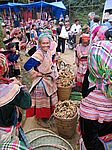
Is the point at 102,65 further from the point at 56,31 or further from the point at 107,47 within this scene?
the point at 56,31

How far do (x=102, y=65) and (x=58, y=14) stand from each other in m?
15.3

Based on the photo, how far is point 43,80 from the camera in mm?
3824

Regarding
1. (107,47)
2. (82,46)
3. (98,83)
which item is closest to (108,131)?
(98,83)

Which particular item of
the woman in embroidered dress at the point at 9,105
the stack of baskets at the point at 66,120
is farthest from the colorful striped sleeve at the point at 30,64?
the woman in embroidered dress at the point at 9,105

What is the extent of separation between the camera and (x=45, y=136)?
2809 mm

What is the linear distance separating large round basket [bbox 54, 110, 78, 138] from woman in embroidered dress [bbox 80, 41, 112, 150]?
1851 mm

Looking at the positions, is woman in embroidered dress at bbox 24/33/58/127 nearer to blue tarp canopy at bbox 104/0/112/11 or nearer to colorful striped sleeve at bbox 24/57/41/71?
colorful striped sleeve at bbox 24/57/41/71

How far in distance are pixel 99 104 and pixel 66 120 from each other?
198 centimetres

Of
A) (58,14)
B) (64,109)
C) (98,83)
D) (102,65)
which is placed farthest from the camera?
(58,14)

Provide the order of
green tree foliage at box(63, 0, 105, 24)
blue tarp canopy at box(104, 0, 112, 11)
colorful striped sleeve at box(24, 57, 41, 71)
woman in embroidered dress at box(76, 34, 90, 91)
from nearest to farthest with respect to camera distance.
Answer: colorful striped sleeve at box(24, 57, 41, 71)
woman in embroidered dress at box(76, 34, 90, 91)
blue tarp canopy at box(104, 0, 112, 11)
green tree foliage at box(63, 0, 105, 24)

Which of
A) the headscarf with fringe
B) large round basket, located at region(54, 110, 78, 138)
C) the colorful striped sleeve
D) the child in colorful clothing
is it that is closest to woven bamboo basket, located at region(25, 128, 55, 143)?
large round basket, located at region(54, 110, 78, 138)

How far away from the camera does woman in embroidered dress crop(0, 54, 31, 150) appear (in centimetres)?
190

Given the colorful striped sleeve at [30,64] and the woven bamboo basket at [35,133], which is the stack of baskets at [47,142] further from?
the colorful striped sleeve at [30,64]

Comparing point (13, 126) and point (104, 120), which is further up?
point (104, 120)
